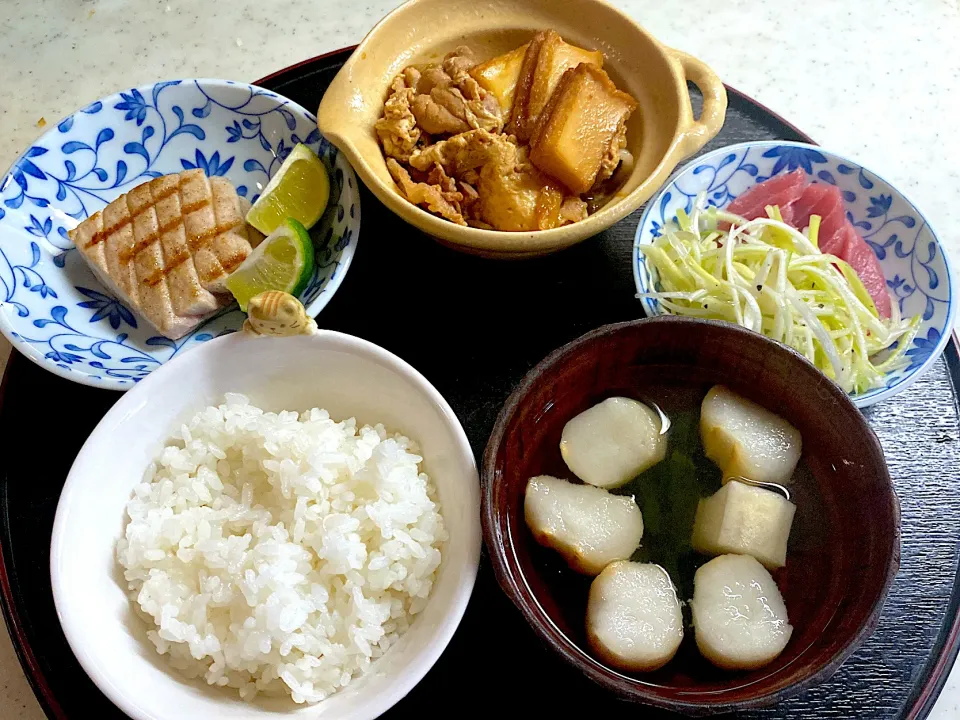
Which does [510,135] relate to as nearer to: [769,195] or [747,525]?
[769,195]

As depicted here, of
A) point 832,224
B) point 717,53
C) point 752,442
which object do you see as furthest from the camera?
point 717,53

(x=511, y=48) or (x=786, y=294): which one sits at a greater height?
(x=511, y=48)

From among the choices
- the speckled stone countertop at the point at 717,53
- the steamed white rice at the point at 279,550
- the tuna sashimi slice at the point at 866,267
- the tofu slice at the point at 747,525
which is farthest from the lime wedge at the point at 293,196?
the tuna sashimi slice at the point at 866,267

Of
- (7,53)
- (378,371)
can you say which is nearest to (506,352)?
(378,371)

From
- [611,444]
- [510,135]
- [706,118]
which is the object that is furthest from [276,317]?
[706,118]

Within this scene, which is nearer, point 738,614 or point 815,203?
point 738,614

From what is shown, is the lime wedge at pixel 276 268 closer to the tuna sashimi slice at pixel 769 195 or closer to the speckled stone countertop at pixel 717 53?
the speckled stone countertop at pixel 717 53
